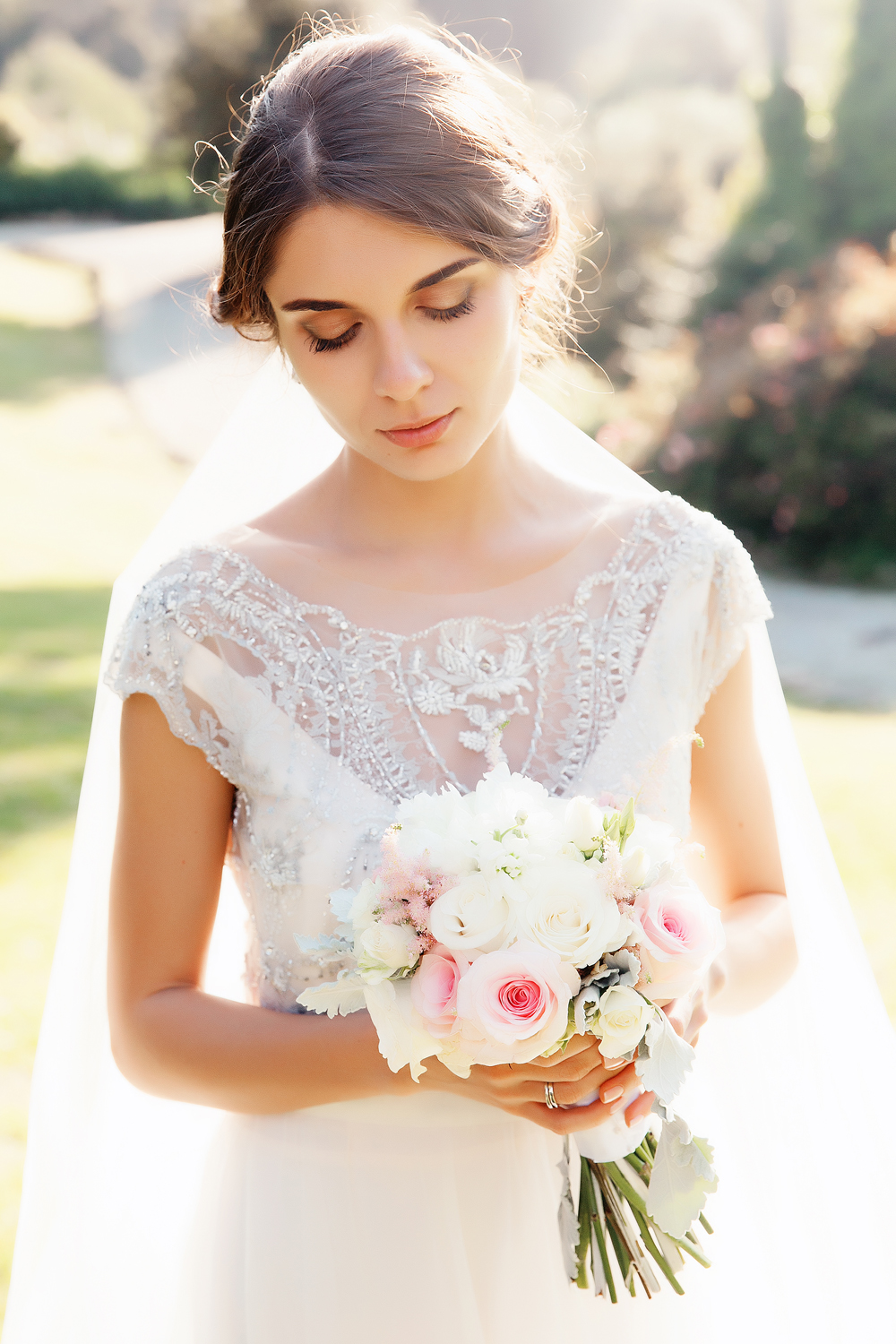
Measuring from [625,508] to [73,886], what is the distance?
136cm

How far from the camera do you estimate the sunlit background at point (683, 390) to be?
6621 mm

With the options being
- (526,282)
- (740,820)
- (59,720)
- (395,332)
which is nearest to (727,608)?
(740,820)

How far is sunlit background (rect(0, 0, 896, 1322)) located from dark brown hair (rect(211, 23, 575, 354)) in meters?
0.25

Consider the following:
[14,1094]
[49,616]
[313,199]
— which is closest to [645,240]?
[49,616]

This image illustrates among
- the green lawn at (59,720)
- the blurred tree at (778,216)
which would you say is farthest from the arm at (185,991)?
the blurred tree at (778,216)

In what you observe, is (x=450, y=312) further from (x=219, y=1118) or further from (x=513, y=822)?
(x=219, y=1118)

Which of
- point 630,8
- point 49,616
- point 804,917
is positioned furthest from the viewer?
point 630,8

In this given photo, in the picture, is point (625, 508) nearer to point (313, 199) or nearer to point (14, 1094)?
point (313, 199)

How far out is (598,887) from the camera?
1.59 meters

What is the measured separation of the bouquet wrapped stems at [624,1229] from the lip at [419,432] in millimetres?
1204

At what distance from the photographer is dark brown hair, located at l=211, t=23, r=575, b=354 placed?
6.32ft

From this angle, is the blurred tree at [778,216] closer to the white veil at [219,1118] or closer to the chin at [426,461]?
the white veil at [219,1118]

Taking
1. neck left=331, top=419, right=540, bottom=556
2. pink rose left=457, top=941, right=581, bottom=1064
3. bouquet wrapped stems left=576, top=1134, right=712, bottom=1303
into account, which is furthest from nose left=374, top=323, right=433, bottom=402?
bouquet wrapped stems left=576, top=1134, right=712, bottom=1303

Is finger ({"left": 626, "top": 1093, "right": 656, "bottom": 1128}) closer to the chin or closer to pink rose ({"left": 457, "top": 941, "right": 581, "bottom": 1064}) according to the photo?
pink rose ({"left": 457, "top": 941, "right": 581, "bottom": 1064})
